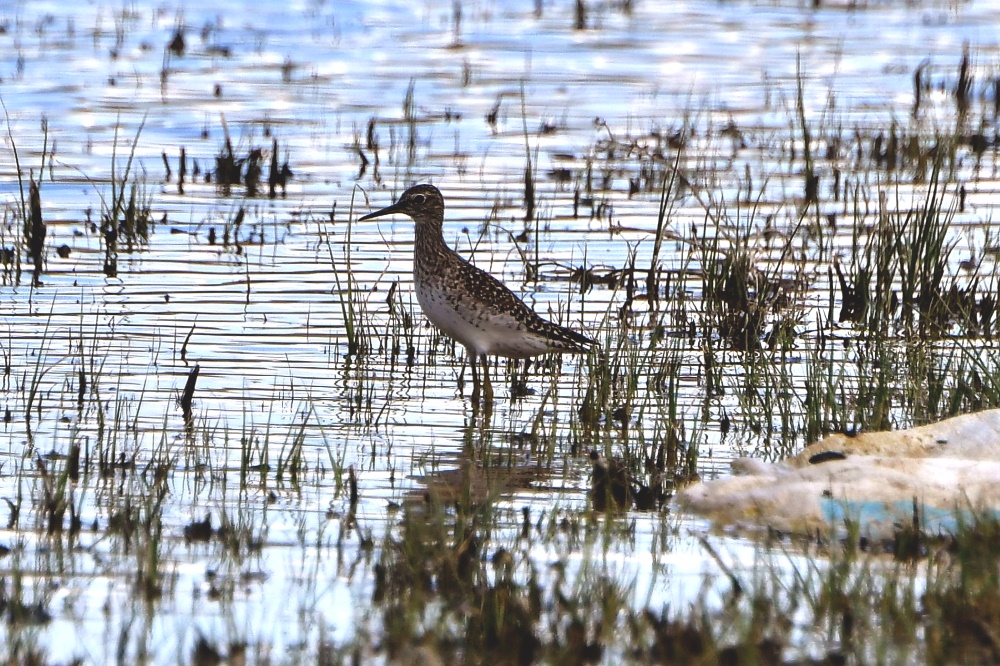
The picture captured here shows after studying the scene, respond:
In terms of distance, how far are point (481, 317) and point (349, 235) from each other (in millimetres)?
791

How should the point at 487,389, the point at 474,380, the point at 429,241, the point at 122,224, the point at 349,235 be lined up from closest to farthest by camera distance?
the point at 487,389 → the point at 474,380 → the point at 349,235 → the point at 429,241 → the point at 122,224

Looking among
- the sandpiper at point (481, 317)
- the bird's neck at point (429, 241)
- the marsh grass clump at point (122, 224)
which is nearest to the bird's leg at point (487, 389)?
the sandpiper at point (481, 317)

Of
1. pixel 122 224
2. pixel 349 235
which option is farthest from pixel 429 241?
pixel 122 224

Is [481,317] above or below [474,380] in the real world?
above

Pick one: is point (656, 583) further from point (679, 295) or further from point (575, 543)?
point (679, 295)

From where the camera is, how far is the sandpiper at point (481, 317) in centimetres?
903

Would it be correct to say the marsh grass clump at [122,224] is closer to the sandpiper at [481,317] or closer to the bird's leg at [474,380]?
the sandpiper at [481,317]

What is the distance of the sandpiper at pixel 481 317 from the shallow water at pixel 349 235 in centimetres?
20

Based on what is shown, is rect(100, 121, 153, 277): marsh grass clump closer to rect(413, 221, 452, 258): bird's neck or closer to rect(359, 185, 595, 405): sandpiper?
rect(413, 221, 452, 258): bird's neck

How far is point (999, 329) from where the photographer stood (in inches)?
347

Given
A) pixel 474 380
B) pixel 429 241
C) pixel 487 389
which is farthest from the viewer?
pixel 429 241

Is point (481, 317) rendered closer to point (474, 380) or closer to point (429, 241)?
point (474, 380)

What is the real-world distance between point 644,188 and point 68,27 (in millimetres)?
10507

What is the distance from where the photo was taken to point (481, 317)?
902 cm
